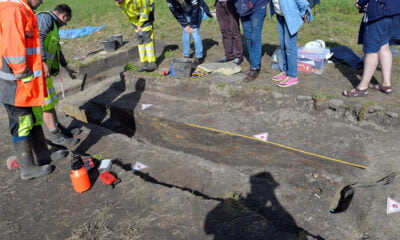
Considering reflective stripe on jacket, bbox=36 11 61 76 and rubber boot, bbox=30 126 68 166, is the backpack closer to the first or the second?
reflective stripe on jacket, bbox=36 11 61 76

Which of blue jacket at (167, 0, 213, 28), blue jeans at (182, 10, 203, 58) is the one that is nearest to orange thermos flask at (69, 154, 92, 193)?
blue jacket at (167, 0, 213, 28)

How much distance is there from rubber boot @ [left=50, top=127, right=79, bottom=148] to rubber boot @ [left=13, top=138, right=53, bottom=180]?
0.82 m

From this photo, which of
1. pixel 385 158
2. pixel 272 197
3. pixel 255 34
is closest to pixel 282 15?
pixel 255 34

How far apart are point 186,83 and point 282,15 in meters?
2.13

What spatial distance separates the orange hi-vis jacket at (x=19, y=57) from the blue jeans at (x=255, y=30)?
3.28m

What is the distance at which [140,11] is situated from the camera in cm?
589

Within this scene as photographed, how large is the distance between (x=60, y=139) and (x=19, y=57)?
1657mm

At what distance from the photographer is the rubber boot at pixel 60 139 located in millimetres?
4133

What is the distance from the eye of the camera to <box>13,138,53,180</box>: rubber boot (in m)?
3.15

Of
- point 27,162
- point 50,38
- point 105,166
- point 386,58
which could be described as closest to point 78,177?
point 105,166

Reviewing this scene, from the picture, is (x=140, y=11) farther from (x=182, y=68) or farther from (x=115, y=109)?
(x=115, y=109)

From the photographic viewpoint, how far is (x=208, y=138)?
4.58 m

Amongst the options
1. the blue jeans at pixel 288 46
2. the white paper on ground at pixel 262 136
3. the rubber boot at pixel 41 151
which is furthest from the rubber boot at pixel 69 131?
the blue jeans at pixel 288 46

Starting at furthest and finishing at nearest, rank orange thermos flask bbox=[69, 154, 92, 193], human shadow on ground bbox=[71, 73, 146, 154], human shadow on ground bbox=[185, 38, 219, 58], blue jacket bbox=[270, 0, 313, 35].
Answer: human shadow on ground bbox=[185, 38, 219, 58]
human shadow on ground bbox=[71, 73, 146, 154]
blue jacket bbox=[270, 0, 313, 35]
orange thermos flask bbox=[69, 154, 92, 193]
